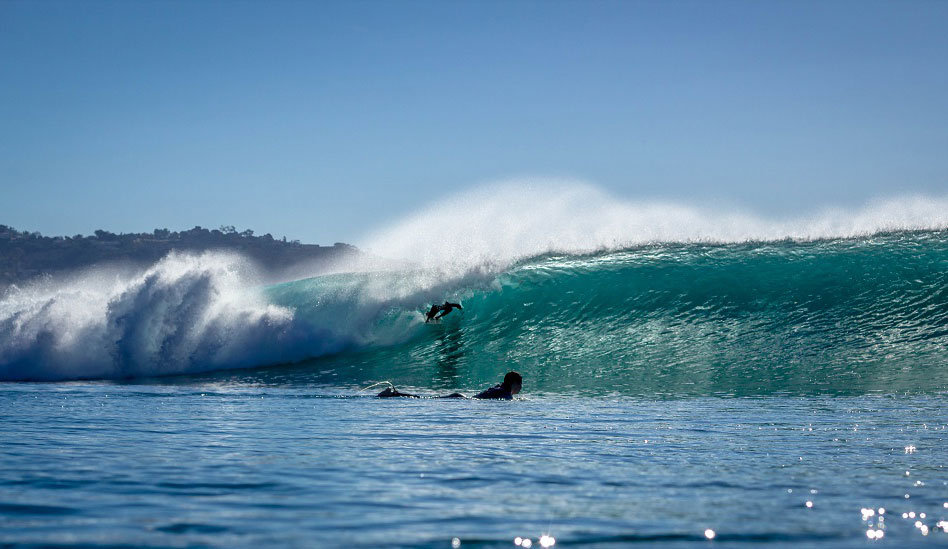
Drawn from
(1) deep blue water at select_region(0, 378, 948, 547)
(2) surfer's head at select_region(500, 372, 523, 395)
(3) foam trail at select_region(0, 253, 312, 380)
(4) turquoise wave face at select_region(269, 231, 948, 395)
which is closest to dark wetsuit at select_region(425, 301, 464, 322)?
(4) turquoise wave face at select_region(269, 231, 948, 395)

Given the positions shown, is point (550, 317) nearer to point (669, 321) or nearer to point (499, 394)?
point (669, 321)

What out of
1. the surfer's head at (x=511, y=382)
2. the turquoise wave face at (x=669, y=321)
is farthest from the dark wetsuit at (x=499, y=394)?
the turquoise wave face at (x=669, y=321)

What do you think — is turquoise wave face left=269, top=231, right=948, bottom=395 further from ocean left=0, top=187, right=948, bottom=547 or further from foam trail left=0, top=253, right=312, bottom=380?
foam trail left=0, top=253, right=312, bottom=380

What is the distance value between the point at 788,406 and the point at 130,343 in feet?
52.6

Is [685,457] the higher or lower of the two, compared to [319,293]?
lower

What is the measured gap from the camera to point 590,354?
17484mm

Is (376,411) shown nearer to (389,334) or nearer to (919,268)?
(389,334)

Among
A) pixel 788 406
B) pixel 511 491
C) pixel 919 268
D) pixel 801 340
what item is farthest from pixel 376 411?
pixel 919 268

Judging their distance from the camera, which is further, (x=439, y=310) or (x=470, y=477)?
(x=439, y=310)

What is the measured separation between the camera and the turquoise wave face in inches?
597

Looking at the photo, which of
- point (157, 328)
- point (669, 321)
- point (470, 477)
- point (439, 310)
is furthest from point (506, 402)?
point (157, 328)

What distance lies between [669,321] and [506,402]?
7.78 meters

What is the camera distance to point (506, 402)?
12.2 m

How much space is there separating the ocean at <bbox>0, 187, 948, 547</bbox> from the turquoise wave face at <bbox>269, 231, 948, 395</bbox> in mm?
80
